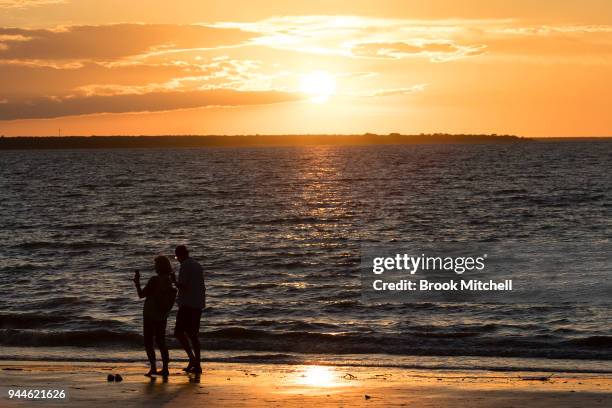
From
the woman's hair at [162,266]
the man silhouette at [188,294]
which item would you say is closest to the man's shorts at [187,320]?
the man silhouette at [188,294]

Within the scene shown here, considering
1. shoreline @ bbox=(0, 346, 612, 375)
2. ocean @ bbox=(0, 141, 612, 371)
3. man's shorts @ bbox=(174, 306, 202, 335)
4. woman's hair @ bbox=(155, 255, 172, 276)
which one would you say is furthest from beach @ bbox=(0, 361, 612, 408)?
ocean @ bbox=(0, 141, 612, 371)

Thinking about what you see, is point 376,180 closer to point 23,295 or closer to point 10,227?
point 10,227

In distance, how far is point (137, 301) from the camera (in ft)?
83.3

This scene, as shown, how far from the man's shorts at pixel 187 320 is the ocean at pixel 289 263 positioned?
3.45 meters

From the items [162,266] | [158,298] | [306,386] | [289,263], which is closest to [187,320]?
[158,298]

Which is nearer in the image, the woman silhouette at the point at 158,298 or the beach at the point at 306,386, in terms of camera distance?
the beach at the point at 306,386

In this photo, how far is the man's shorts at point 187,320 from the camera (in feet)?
49.2

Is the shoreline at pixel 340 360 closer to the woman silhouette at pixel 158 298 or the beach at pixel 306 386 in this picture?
the beach at pixel 306 386

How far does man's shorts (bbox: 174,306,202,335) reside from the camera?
1499 cm

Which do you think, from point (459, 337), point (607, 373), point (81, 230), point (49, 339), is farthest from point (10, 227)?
point (607, 373)

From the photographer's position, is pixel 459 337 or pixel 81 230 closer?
pixel 459 337

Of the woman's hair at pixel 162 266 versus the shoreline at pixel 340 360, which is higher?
the woman's hair at pixel 162 266

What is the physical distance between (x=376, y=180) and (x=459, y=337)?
7458cm

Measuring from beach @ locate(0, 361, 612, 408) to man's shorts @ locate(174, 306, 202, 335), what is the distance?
0.72 m
